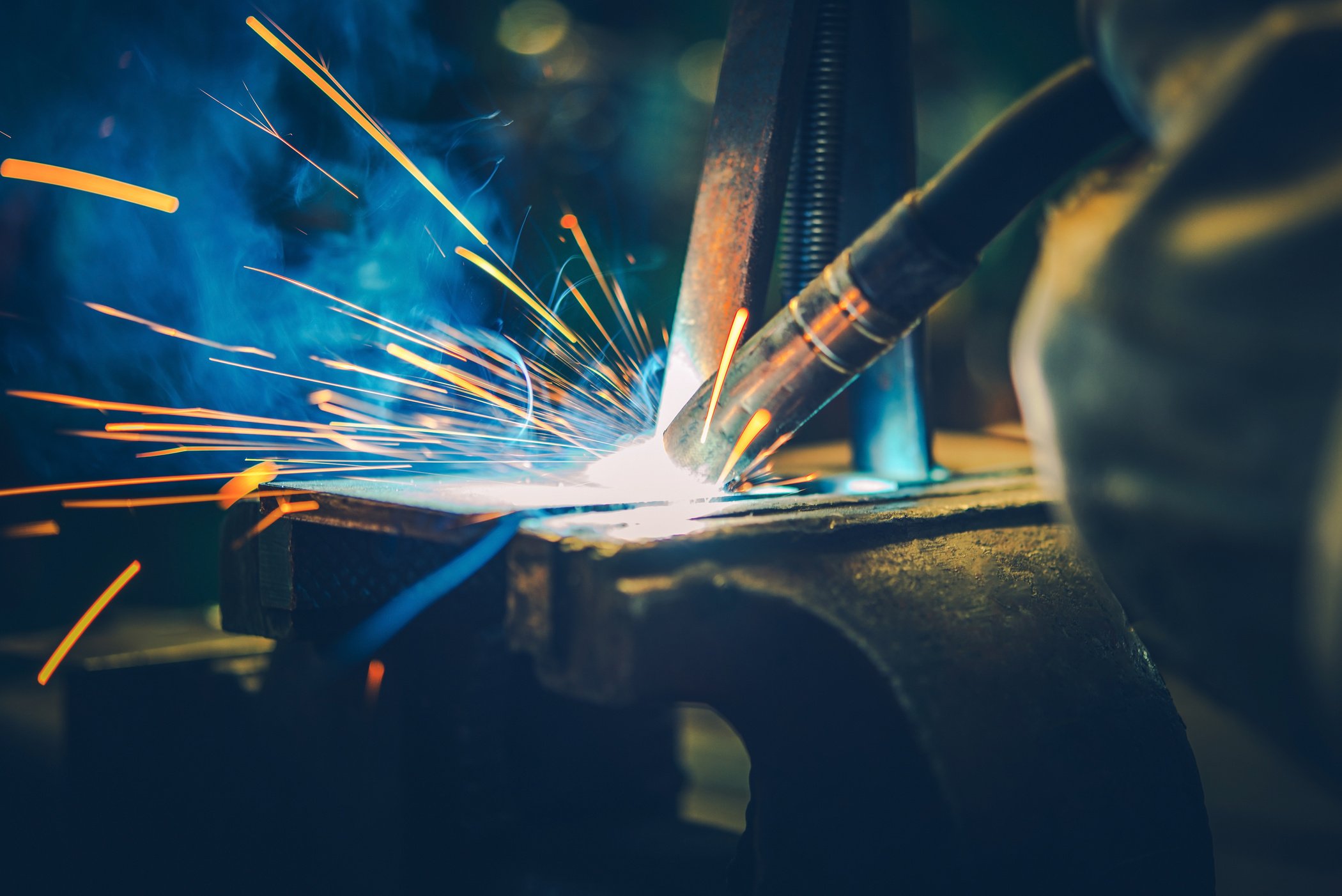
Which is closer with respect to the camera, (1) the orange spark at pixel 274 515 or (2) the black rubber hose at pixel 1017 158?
(2) the black rubber hose at pixel 1017 158

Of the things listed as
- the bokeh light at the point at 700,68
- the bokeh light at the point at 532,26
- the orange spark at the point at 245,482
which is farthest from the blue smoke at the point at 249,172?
the bokeh light at the point at 700,68

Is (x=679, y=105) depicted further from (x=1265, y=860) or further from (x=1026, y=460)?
(x=1265, y=860)

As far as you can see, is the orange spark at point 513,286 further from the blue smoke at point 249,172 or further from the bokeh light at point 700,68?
the bokeh light at point 700,68

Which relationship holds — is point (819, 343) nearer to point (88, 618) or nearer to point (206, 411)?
point (206, 411)

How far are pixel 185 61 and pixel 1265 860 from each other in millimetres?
3028

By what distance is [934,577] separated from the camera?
1.35 meters

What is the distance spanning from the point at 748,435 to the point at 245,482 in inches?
34.0

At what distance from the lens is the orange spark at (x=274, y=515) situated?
1.46 metres

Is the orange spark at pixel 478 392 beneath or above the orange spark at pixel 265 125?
beneath

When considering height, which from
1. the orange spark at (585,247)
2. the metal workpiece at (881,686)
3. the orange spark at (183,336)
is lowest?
the metal workpiece at (881,686)

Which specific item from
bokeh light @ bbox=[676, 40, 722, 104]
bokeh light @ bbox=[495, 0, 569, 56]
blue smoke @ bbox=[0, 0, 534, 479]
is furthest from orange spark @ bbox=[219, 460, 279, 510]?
bokeh light @ bbox=[676, 40, 722, 104]

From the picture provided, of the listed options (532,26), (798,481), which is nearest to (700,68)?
(532,26)

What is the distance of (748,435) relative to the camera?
4.90 feet

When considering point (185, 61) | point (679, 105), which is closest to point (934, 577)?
point (185, 61)
